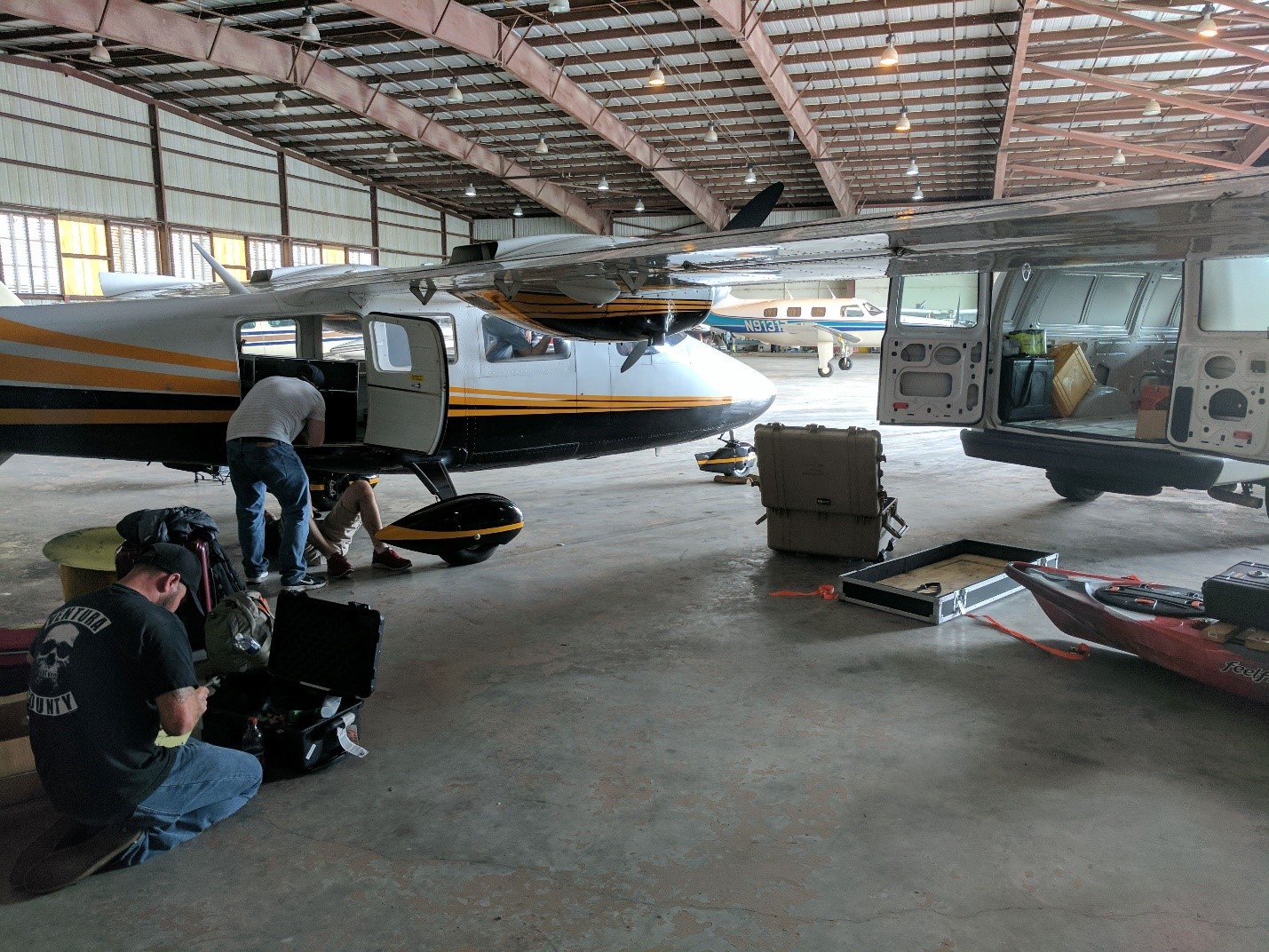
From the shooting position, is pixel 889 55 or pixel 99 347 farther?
pixel 889 55

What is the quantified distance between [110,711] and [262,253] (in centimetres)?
2980

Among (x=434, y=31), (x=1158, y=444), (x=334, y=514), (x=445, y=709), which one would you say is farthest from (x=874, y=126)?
(x=445, y=709)

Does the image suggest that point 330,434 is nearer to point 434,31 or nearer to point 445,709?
point 445,709

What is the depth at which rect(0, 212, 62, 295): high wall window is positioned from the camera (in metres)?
21.9

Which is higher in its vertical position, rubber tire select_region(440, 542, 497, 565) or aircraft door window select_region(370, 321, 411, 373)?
aircraft door window select_region(370, 321, 411, 373)

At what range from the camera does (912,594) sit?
5.75 m

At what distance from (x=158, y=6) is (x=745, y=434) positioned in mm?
14628

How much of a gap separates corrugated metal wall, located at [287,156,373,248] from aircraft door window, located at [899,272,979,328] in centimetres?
2745

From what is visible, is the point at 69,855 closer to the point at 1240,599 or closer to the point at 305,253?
the point at 1240,599

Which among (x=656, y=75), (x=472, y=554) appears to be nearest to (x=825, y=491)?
(x=472, y=554)

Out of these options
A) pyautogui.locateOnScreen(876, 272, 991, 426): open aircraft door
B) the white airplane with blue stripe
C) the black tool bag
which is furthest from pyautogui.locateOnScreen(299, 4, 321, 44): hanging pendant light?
the black tool bag

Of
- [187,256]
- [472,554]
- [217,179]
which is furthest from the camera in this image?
[217,179]

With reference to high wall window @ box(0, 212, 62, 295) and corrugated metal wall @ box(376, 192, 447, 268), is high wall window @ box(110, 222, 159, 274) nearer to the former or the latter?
high wall window @ box(0, 212, 62, 295)

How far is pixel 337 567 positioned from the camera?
688 centimetres
